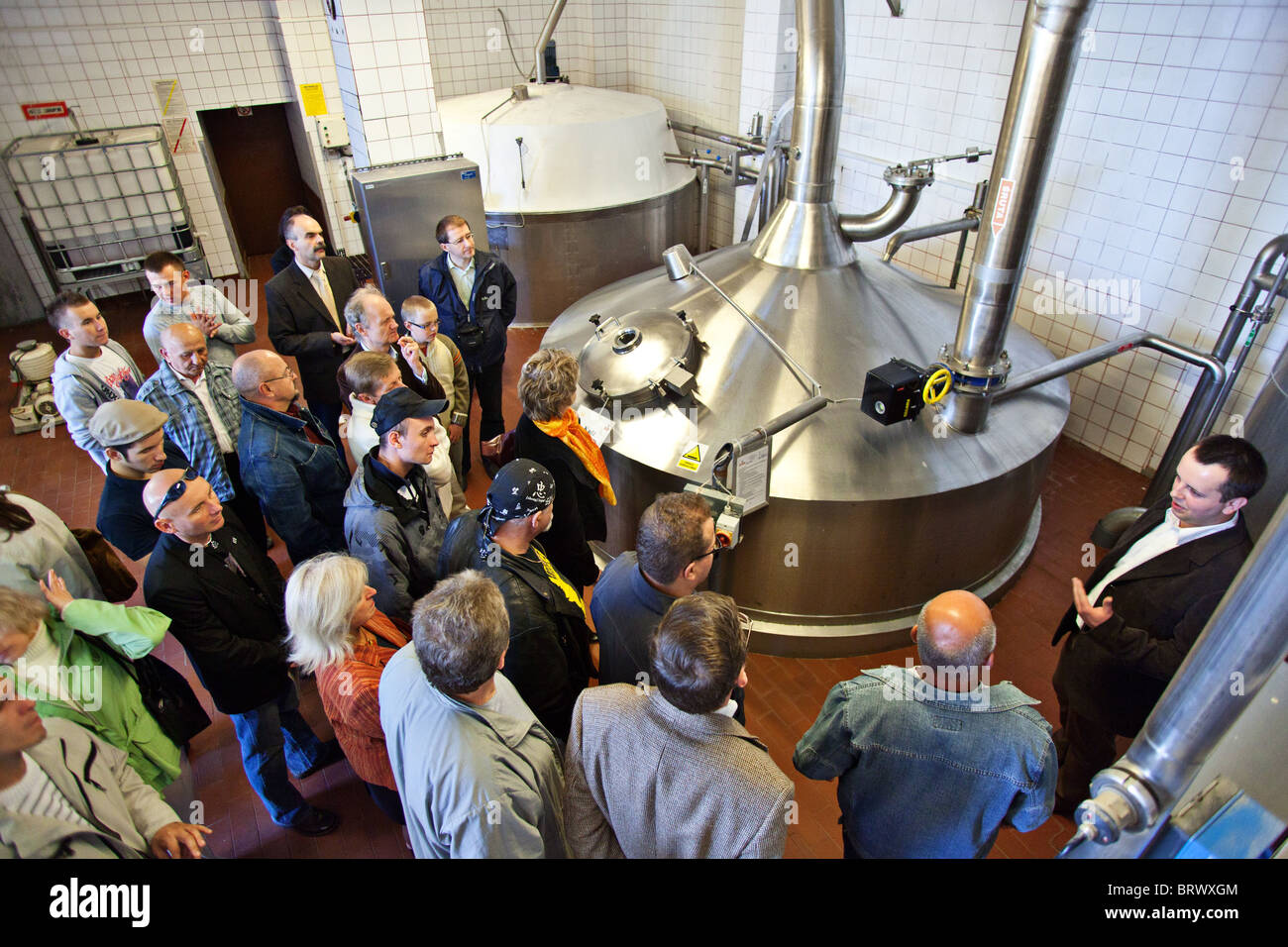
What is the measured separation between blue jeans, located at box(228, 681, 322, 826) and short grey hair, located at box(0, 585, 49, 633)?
2.59 ft

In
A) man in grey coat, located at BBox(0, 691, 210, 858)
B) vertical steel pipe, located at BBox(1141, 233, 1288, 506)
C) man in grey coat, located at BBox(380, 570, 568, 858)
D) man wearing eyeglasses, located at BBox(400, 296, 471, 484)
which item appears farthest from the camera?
man wearing eyeglasses, located at BBox(400, 296, 471, 484)

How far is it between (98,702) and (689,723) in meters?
1.64

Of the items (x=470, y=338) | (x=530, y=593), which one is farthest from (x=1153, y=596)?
(x=470, y=338)

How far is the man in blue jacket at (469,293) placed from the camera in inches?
162

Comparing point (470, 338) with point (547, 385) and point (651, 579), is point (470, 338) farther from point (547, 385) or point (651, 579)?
point (651, 579)

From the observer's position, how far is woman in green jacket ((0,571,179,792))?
1722 millimetres

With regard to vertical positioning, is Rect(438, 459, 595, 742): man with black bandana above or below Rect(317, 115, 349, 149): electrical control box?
below

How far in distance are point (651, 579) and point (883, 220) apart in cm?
287

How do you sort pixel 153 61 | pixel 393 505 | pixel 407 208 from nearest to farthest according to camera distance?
pixel 393 505
pixel 407 208
pixel 153 61

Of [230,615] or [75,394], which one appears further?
[75,394]

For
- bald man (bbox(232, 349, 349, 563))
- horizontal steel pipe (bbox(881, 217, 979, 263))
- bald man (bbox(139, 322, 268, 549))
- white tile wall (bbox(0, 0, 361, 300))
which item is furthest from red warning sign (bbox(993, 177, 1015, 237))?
white tile wall (bbox(0, 0, 361, 300))

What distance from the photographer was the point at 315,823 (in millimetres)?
2705

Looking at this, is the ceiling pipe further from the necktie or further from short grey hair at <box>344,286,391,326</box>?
short grey hair at <box>344,286,391,326</box>

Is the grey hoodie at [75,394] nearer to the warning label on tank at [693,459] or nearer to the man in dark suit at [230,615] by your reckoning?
the man in dark suit at [230,615]
